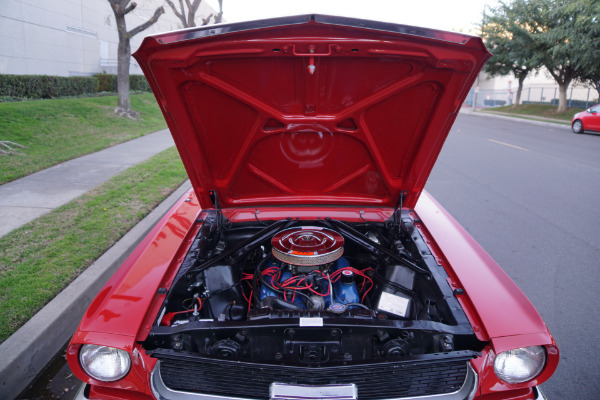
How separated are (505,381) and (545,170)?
8.04 metres

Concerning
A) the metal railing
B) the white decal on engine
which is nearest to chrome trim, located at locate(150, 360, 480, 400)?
the white decal on engine

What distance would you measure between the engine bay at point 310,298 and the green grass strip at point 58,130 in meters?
5.59

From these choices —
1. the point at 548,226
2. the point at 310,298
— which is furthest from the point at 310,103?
the point at 548,226

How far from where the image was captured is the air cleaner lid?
88.6 inches

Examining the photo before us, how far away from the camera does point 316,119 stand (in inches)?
91.1

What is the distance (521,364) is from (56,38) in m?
23.0

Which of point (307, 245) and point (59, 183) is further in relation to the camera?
point (59, 183)

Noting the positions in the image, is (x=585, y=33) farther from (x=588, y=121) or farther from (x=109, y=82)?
(x=109, y=82)

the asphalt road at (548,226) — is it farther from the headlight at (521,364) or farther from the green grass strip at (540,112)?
the green grass strip at (540,112)

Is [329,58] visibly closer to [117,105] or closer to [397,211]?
[397,211]

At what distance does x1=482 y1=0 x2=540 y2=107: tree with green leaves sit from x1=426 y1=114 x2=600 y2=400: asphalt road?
15245 mm

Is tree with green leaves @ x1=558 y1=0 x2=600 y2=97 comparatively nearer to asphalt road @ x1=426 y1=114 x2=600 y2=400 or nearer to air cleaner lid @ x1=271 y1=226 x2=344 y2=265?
asphalt road @ x1=426 y1=114 x2=600 y2=400

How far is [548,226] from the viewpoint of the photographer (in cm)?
524

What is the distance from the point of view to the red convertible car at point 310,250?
5.52 ft
